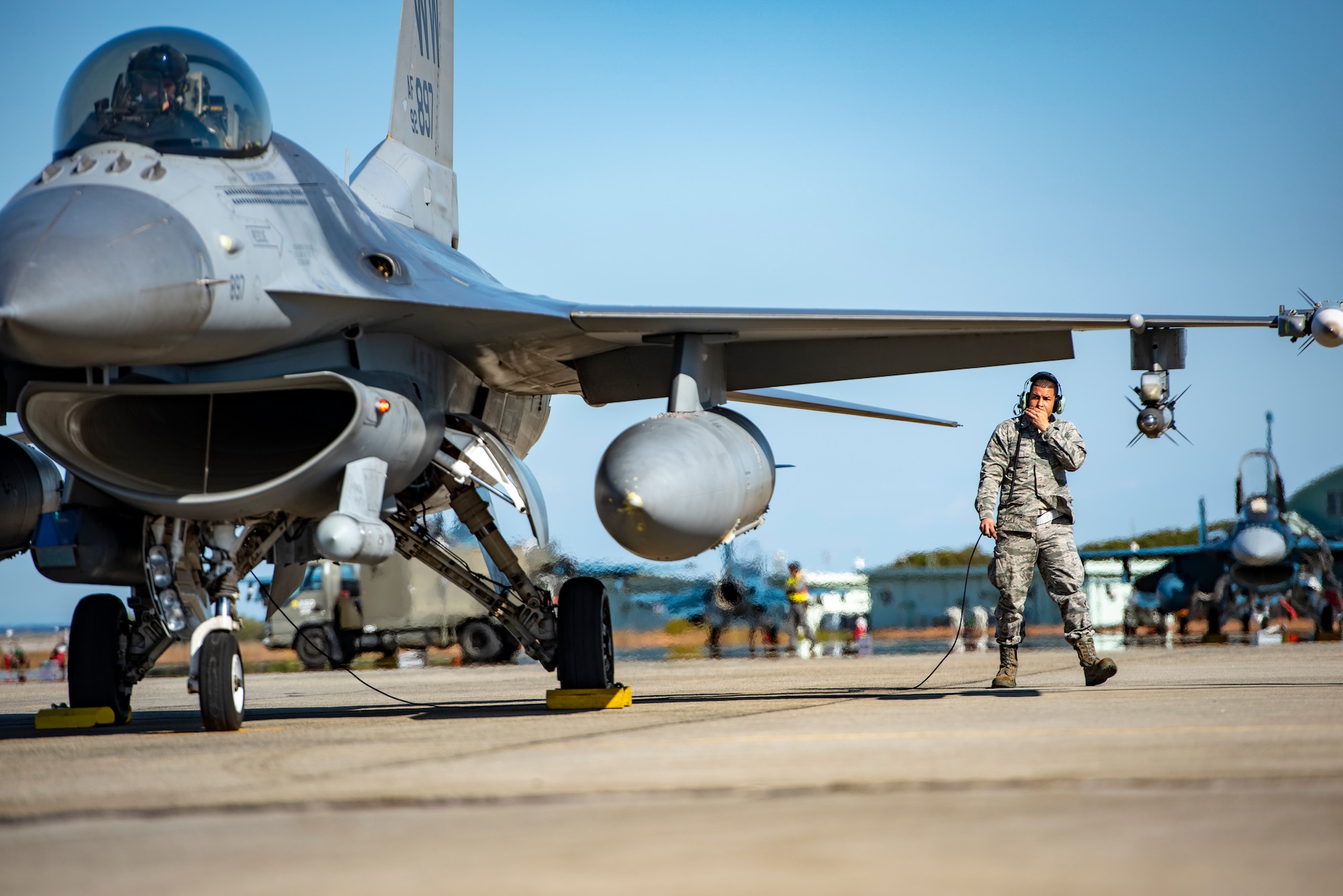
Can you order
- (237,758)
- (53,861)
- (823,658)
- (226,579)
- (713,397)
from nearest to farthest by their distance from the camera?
(53,861) < (237,758) < (226,579) < (713,397) < (823,658)

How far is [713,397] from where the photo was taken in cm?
910

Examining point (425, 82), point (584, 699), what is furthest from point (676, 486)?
point (425, 82)

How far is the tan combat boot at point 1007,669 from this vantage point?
9125mm

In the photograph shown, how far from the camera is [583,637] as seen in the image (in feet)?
29.7

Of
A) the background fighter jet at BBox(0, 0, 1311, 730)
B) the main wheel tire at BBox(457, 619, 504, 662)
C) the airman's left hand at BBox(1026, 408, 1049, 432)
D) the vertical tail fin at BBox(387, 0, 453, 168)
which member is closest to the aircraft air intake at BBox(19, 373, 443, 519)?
the background fighter jet at BBox(0, 0, 1311, 730)

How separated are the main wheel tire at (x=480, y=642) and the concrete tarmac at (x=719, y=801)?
50.0 ft

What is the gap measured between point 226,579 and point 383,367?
152cm

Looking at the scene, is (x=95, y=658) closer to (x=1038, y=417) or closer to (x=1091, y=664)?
(x=1038, y=417)

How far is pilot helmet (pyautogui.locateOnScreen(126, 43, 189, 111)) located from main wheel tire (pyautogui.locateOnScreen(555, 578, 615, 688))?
3.87 metres

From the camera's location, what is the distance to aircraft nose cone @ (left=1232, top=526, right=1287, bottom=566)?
939 inches

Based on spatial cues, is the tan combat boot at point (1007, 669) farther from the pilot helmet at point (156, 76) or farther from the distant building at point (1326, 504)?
the distant building at point (1326, 504)

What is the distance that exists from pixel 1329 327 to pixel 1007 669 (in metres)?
2.96

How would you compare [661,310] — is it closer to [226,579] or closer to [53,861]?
[226,579]

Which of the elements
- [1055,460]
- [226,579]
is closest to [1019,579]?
[1055,460]
